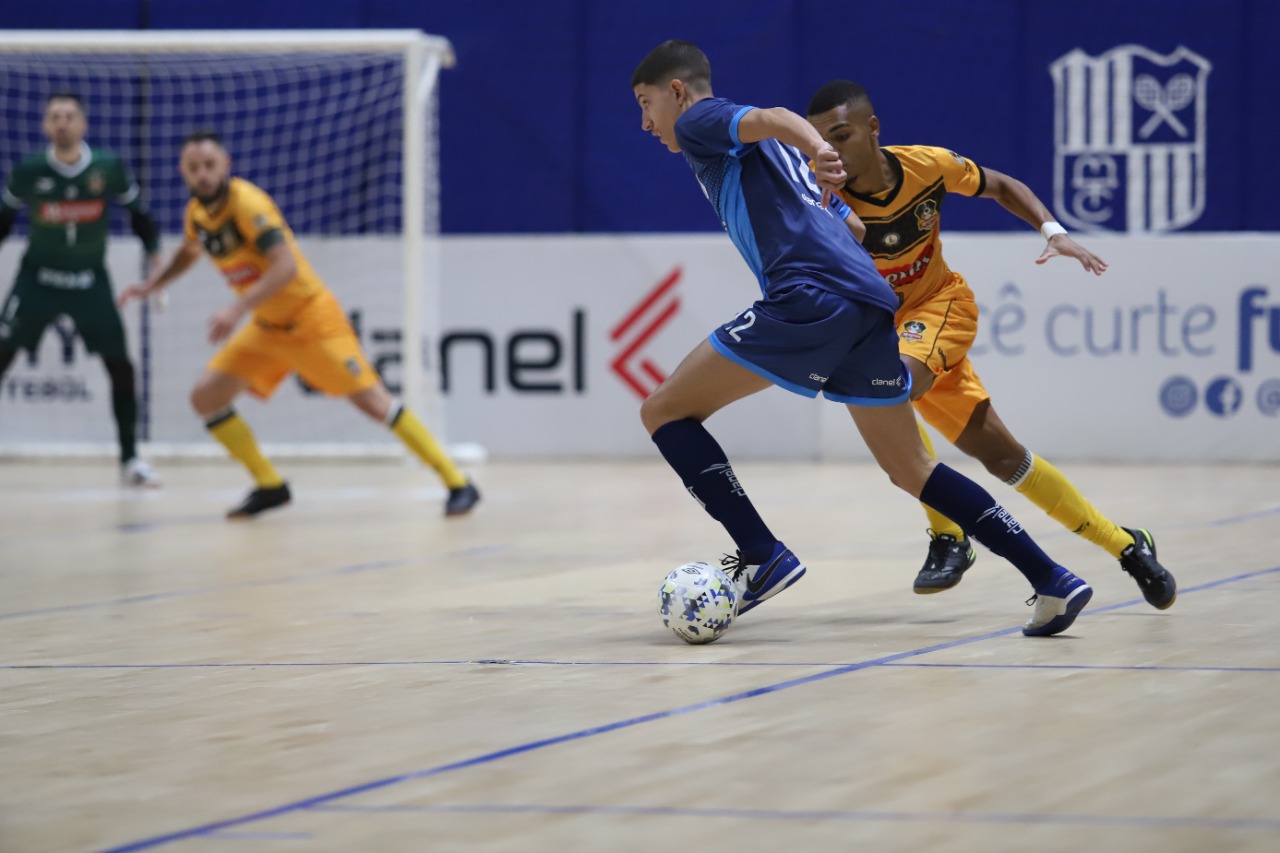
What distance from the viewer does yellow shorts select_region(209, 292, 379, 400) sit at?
9.15m

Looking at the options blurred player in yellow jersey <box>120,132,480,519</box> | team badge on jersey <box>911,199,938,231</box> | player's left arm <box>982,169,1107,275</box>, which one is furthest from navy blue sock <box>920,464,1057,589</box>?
blurred player in yellow jersey <box>120,132,480,519</box>

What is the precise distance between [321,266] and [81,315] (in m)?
2.63

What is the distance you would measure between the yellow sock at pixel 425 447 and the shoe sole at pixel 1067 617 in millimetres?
4806

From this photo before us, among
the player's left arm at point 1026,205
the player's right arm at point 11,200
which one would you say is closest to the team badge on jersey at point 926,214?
the player's left arm at point 1026,205

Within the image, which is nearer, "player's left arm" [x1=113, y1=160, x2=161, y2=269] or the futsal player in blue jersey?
the futsal player in blue jersey

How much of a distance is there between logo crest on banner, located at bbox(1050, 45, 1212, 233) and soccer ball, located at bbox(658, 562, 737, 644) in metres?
8.89

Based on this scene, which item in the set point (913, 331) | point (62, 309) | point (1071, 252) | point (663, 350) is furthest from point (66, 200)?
point (1071, 252)

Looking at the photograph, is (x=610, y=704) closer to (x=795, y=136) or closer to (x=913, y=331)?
(x=795, y=136)

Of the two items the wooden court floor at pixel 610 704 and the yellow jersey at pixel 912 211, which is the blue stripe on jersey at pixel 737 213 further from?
the wooden court floor at pixel 610 704

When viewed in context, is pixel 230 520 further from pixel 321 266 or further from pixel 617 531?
pixel 321 266

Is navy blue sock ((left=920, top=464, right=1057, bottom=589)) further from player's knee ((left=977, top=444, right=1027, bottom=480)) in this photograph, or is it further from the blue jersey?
player's knee ((left=977, top=444, right=1027, bottom=480))

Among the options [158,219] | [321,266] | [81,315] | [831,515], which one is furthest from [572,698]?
[158,219]

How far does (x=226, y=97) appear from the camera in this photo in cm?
1413

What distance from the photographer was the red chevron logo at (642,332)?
512 inches
